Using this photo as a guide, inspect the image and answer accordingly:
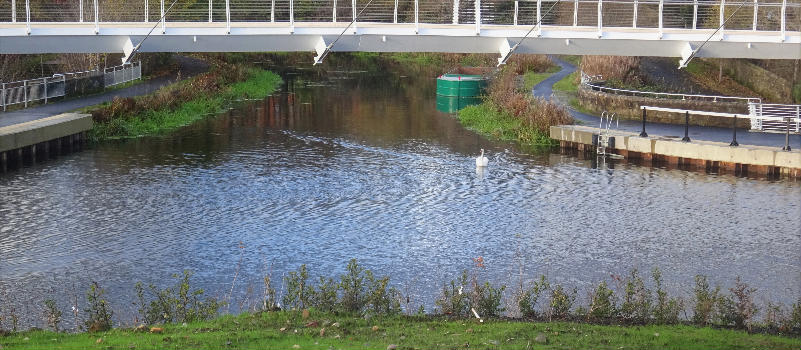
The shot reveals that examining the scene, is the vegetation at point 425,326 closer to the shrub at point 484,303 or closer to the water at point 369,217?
the shrub at point 484,303

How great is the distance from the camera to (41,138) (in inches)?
1455

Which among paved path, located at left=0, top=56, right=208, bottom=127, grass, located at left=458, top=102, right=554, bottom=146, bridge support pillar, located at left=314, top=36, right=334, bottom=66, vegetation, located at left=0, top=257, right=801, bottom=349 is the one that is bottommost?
vegetation, located at left=0, top=257, right=801, bottom=349

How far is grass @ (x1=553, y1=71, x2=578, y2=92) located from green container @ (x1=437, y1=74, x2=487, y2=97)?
420cm

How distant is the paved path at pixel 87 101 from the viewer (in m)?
40.5

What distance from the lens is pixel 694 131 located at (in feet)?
131

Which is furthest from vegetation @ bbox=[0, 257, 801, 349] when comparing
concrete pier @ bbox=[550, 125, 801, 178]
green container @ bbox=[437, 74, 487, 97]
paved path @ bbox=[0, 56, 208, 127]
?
green container @ bbox=[437, 74, 487, 97]

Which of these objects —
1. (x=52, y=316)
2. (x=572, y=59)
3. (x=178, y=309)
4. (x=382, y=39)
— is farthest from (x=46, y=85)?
(x=572, y=59)

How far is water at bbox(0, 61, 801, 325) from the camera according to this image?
71.8 feet

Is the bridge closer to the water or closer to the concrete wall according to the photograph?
the water

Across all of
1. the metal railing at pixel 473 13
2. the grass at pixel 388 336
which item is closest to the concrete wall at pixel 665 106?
the metal railing at pixel 473 13

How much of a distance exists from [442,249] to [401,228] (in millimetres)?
2363

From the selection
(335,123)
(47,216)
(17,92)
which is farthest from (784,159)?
(17,92)

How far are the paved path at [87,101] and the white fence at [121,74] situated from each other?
2.49 ft

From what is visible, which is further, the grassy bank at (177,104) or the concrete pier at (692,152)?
the grassy bank at (177,104)
